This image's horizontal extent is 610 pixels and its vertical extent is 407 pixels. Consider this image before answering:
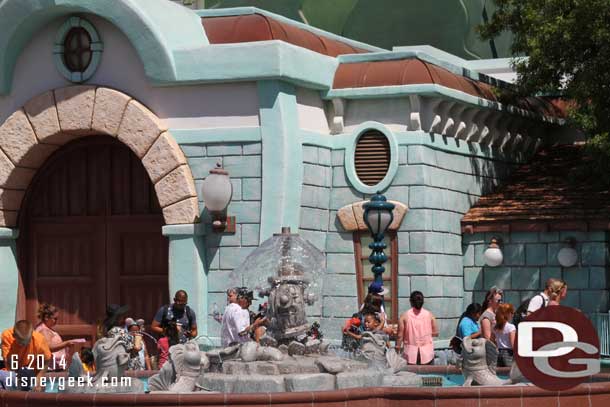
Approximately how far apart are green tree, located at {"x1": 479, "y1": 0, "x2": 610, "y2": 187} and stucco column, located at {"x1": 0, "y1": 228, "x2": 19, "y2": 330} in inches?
304

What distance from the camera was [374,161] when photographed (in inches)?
816

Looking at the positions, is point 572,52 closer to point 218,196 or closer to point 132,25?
point 218,196

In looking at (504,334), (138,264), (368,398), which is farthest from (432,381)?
(138,264)

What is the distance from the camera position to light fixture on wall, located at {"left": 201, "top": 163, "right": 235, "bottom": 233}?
19438 mm

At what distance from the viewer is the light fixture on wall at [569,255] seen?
2078 centimetres

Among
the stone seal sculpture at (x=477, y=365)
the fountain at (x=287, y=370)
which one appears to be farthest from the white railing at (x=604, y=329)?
the stone seal sculpture at (x=477, y=365)

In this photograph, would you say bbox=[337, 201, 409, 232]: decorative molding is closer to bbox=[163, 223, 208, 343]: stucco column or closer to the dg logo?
bbox=[163, 223, 208, 343]: stucco column

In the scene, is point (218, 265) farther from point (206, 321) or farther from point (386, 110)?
point (386, 110)

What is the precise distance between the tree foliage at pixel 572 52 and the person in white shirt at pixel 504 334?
5023mm

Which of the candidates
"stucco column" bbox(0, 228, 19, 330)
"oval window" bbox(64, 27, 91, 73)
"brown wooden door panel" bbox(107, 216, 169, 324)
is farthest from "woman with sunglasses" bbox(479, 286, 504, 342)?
"stucco column" bbox(0, 228, 19, 330)

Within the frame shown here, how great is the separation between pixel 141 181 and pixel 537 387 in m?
9.66

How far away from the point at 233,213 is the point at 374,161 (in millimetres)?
2213

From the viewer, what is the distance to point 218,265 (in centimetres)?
1986

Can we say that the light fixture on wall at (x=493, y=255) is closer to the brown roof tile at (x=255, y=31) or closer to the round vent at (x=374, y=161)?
the round vent at (x=374, y=161)
